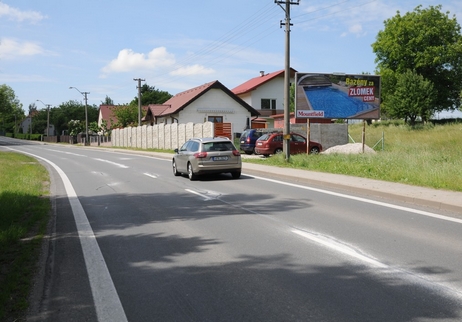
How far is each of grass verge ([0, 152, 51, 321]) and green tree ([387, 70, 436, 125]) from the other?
50086 mm

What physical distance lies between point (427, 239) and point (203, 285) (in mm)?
3783

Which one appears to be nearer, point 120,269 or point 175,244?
point 120,269

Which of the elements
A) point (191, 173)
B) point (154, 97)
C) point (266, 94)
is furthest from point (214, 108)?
point (154, 97)

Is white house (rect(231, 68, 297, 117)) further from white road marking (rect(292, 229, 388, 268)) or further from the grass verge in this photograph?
white road marking (rect(292, 229, 388, 268))

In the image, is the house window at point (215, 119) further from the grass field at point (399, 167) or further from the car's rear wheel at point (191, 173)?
the car's rear wheel at point (191, 173)

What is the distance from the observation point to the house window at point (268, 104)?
6312cm

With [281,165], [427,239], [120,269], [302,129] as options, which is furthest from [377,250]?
[302,129]

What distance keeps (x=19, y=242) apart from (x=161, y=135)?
3890 centimetres

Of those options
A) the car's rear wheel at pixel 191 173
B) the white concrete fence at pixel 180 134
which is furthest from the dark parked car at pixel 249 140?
the car's rear wheel at pixel 191 173

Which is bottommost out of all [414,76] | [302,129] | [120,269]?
[120,269]

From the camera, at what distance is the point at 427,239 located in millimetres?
7223

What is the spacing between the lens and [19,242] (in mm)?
7199

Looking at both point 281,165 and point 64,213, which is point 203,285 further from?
point 281,165

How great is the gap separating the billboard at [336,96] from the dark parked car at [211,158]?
12.9 meters
